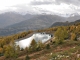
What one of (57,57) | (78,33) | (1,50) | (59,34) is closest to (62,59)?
(57,57)

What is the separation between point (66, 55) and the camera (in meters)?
71.7

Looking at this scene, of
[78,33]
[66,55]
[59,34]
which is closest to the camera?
[66,55]

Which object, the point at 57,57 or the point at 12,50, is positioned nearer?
the point at 57,57

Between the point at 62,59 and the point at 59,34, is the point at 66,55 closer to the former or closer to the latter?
the point at 62,59

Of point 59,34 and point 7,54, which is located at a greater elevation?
point 59,34

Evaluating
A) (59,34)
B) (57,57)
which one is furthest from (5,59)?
(57,57)

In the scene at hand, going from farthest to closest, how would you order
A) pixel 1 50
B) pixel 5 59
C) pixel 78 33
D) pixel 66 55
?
pixel 78 33 < pixel 1 50 < pixel 5 59 < pixel 66 55

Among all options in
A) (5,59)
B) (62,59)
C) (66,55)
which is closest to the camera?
(62,59)

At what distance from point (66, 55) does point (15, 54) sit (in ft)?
153

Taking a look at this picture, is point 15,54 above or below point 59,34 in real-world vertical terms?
below

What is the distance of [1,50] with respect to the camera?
140500 mm

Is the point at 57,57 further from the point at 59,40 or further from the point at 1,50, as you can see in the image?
the point at 1,50

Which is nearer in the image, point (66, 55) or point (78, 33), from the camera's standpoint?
point (66, 55)

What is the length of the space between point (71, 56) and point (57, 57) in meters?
5.28
